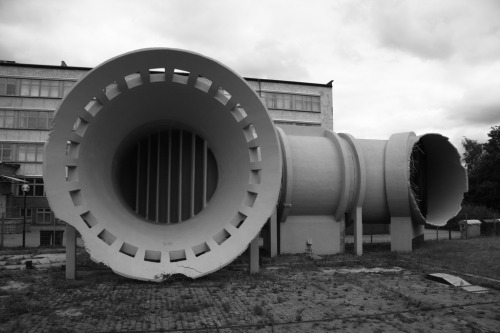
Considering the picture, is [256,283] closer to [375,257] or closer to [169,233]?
[169,233]

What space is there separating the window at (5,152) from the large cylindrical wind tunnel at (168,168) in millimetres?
22948

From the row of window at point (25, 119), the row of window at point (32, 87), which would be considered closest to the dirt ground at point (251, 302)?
the row of window at point (25, 119)

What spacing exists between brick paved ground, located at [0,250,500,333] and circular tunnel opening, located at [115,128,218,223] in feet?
6.22

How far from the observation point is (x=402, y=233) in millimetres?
13148

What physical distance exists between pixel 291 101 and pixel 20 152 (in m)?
20.1

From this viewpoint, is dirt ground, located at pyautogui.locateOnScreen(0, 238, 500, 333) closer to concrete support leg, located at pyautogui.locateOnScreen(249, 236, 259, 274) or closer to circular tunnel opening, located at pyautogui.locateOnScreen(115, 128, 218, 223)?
concrete support leg, located at pyautogui.locateOnScreen(249, 236, 259, 274)

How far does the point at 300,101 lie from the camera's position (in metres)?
32.9

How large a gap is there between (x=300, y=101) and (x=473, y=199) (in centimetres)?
1890

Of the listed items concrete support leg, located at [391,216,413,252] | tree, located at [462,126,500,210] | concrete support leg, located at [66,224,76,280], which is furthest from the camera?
tree, located at [462,126,500,210]

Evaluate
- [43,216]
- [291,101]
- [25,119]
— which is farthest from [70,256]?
[291,101]

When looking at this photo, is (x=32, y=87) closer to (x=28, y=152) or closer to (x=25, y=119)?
(x=25, y=119)

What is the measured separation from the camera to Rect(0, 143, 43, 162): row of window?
28750 mm

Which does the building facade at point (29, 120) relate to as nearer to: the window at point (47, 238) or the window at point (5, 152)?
the window at point (5, 152)

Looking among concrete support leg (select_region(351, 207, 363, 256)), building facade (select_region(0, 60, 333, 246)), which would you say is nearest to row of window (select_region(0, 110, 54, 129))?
building facade (select_region(0, 60, 333, 246))
